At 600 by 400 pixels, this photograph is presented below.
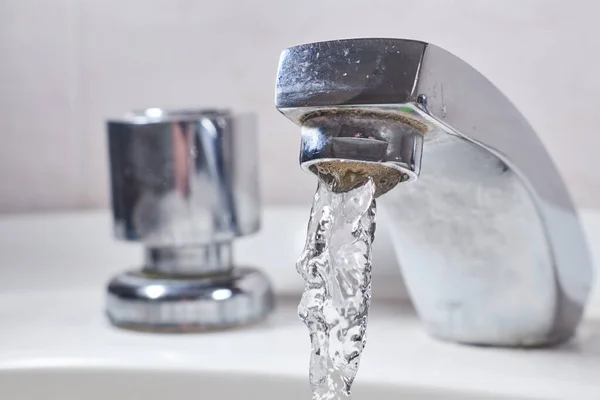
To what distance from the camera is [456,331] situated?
0.43m

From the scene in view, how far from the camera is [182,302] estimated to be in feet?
1.53

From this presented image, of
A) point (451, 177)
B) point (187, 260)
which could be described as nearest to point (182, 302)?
point (187, 260)

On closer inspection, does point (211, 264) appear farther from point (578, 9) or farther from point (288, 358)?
point (578, 9)

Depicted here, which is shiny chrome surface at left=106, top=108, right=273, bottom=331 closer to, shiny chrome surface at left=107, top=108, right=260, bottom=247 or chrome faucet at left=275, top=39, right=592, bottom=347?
shiny chrome surface at left=107, top=108, right=260, bottom=247

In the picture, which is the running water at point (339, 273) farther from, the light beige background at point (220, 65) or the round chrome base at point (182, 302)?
the light beige background at point (220, 65)

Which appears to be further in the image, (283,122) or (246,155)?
(283,122)

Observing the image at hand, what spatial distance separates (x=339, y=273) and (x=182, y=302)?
180 mm

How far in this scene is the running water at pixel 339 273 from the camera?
30 centimetres

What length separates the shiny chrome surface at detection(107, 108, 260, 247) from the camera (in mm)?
462

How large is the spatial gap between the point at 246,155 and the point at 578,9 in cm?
23

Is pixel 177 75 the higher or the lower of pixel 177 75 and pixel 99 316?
the higher

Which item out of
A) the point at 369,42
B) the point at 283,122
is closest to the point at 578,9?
the point at 283,122

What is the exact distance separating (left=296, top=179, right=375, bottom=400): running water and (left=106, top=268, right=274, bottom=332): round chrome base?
0.16 m

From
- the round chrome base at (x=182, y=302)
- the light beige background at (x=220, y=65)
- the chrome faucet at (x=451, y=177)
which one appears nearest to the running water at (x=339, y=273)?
the chrome faucet at (x=451, y=177)
